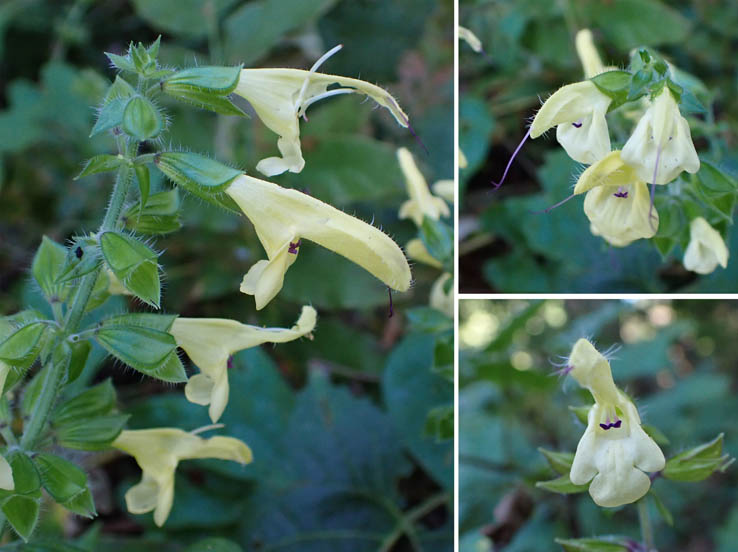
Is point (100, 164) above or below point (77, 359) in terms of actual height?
above

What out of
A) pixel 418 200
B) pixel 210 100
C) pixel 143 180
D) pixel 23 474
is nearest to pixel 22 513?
pixel 23 474

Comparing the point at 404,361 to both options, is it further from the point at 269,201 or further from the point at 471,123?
the point at 269,201

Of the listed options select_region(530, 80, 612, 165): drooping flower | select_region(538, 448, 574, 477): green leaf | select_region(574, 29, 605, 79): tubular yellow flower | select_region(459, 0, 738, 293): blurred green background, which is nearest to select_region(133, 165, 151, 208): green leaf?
select_region(530, 80, 612, 165): drooping flower

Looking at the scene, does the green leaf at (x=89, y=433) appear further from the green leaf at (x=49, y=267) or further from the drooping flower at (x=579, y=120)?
the drooping flower at (x=579, y=120)

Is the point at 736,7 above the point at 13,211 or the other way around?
above

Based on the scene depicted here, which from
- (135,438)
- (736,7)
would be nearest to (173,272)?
(135,438)

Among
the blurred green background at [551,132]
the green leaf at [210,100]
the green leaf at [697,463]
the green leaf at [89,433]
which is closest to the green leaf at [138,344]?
the green leaf at [89,433]

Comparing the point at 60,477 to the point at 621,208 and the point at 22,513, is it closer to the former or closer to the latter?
the point at 22,513
